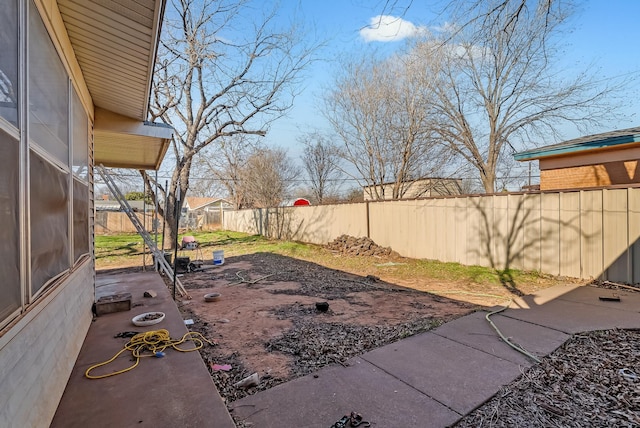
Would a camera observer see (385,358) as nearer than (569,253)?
Yes

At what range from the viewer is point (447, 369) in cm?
243

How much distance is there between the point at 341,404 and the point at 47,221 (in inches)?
84.5

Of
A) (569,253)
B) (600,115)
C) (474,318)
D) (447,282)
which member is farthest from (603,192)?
(600,115)

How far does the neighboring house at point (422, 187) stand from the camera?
13.7 meters

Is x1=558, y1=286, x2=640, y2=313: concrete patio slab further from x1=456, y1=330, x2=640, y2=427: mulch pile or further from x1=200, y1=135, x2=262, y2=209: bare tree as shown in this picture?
x1=200, y1=135, x2=262, y2=209: bare tree

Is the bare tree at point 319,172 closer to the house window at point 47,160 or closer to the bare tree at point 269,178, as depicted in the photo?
the bare tree at point 269,178

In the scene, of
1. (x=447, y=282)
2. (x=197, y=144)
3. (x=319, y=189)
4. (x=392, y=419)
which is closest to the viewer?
(x=392, y=419)

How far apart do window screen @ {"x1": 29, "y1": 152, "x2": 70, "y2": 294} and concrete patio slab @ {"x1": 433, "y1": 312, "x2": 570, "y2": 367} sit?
3.23 metres

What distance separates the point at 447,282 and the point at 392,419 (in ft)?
15.1

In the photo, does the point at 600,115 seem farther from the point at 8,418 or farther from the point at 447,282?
the point at 8,418

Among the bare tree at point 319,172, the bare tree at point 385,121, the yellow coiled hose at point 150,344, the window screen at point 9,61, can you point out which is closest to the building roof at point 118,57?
the window screen at point 9,61

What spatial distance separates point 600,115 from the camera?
9.80 meters

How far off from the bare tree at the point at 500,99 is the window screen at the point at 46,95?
981 cm

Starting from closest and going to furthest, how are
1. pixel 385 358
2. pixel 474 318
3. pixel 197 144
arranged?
1. pixel 385 358
2. pixel 474 318
3. pixel 197 144
